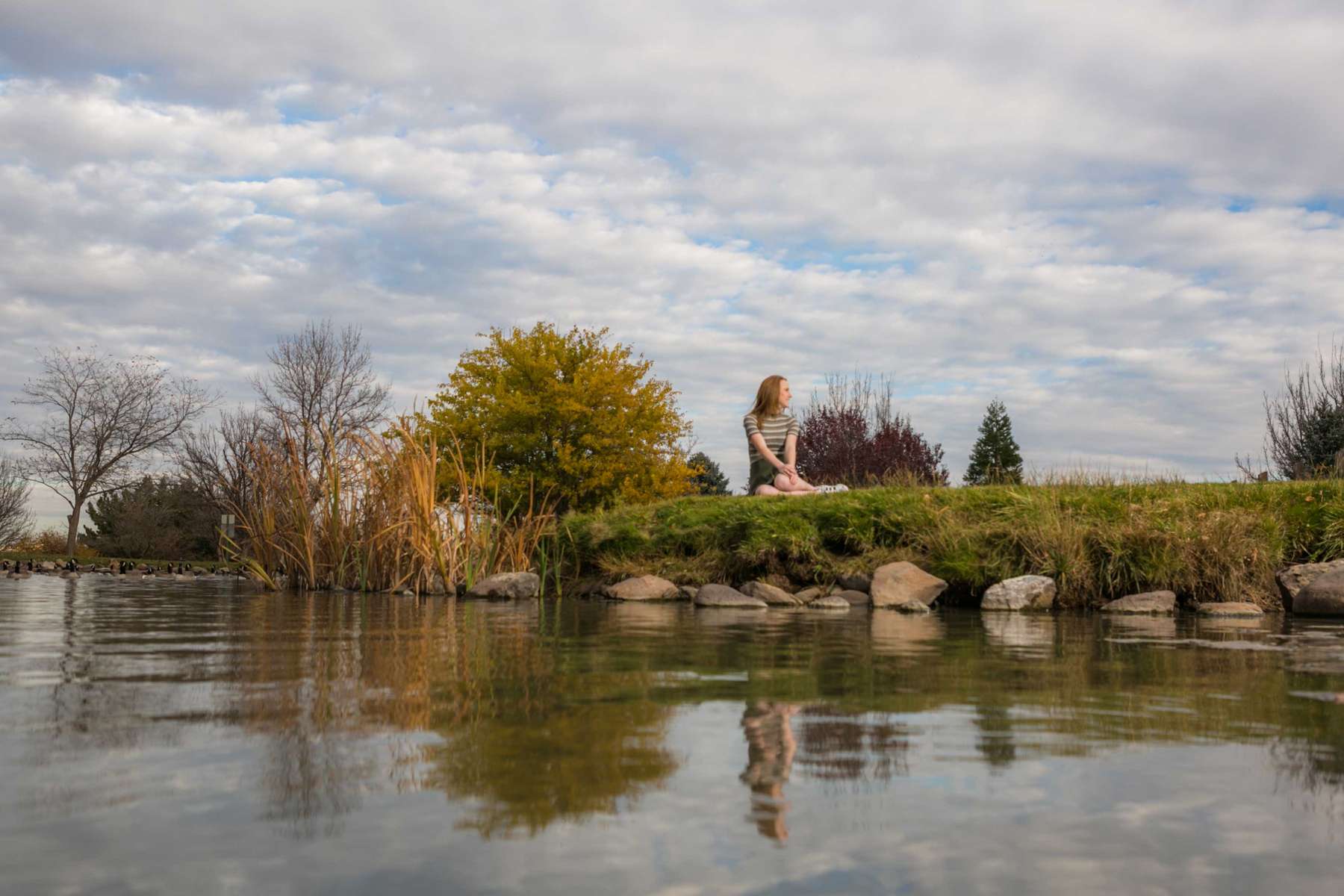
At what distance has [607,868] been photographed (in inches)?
45.5

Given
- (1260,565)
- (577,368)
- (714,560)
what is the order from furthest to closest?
1. (577,368)
2. (714,560)
3. (1260,565)

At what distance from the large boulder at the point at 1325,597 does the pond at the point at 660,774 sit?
4.80 meters

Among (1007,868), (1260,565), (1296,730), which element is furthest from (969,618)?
(1007,868)

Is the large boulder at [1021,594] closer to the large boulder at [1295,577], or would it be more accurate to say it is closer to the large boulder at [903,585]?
the large boulder at [903,585]

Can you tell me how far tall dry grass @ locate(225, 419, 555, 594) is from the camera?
976 cm

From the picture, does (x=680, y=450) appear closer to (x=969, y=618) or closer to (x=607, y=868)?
(x=969, y=618)

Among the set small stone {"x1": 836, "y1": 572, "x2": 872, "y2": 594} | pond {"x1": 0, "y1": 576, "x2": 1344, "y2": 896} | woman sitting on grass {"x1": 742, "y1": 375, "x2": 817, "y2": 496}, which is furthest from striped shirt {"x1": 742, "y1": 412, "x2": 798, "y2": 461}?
pond {"x1": 0, "y1": 576, "x2": 1344, "y2": 896}

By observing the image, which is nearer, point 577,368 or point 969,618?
point 969,618

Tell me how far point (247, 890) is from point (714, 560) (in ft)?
31.7

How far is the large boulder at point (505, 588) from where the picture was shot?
30.8 feet

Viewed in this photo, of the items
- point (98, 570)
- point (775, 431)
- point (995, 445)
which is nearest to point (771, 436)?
point (775, 431)

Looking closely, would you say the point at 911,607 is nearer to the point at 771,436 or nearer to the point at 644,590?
the point at 644,590

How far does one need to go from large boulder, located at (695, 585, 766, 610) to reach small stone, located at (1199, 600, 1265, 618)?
3363 mm

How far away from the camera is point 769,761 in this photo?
173 centimetres
